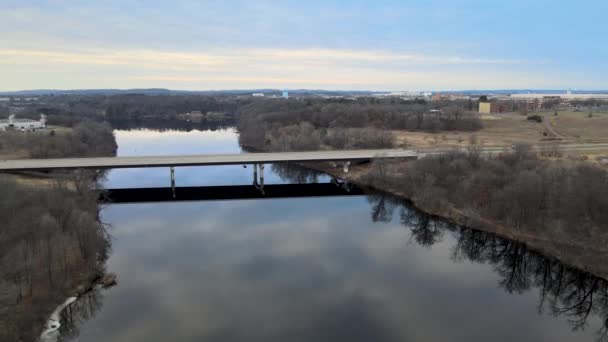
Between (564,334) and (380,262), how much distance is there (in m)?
10.0

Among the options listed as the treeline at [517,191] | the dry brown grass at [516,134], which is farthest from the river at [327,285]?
the dry brown grass at [516,134]

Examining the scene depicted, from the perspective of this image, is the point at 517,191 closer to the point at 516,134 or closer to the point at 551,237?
the point at 551,237

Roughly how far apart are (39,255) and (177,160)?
24.4m

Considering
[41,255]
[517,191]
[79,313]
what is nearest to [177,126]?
[517,191]

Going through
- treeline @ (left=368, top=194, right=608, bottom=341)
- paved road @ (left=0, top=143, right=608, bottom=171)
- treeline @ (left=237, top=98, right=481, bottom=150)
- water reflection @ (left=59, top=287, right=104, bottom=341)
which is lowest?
treeline @ (left=368, top=194, right=608, bottom=341)

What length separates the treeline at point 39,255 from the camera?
18375 millimetres

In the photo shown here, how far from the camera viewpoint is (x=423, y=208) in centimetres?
3784

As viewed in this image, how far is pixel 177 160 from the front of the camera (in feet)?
149

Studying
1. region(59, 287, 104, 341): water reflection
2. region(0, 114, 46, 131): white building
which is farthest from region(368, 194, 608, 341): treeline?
region(0, 114, 46, 131): white building

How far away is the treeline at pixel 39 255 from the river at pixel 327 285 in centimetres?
129

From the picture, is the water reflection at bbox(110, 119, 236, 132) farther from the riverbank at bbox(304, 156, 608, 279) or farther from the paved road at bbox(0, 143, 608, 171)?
the riverbank at bbox(304, 156, 608, 279)

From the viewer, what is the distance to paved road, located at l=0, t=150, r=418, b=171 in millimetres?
42800

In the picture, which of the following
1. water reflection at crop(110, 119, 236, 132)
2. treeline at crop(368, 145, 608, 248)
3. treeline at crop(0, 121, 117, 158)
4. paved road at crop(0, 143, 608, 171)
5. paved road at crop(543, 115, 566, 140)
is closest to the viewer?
treeline at crop(368, 145, 608, 248)

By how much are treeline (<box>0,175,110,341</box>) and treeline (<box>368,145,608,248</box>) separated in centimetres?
2513
